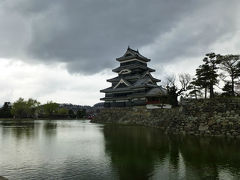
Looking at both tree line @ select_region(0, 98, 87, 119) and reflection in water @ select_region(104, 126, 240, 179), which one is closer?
reflection in water @ select_region(104, 126, 240, 179)

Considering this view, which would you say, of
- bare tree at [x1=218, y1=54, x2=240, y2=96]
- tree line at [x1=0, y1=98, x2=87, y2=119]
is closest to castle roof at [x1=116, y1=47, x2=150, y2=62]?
bare tree at [x1=218, y1=54, x2=240, y2=96]

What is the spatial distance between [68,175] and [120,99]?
4260 centimetres

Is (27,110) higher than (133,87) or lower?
lower

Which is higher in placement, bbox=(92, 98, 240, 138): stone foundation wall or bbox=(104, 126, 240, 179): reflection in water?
bbox=(92, 98, 240, 138): stone foundation wall

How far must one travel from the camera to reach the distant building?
4530 centimetres

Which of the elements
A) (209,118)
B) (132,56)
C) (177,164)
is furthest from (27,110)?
(177,164)

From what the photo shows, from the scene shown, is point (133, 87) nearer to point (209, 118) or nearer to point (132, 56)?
point (132, 56)

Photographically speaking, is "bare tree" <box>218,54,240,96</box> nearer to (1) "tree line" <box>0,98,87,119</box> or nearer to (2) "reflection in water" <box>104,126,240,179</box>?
(2) "reflection in water" <box>104,126,240,179</box>

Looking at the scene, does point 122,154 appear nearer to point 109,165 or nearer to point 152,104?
point 109,165

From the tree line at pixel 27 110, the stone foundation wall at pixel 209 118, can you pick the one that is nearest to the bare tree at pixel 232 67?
the stone foundation wall at pixel 209 118

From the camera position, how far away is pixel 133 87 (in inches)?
1897

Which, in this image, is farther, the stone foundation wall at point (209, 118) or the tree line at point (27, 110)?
the tree line at point (27, 110)

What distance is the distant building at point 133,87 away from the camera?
45.3 metres

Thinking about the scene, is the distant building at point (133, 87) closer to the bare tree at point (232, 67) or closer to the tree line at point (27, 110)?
the bare tree at point (232, 67)
